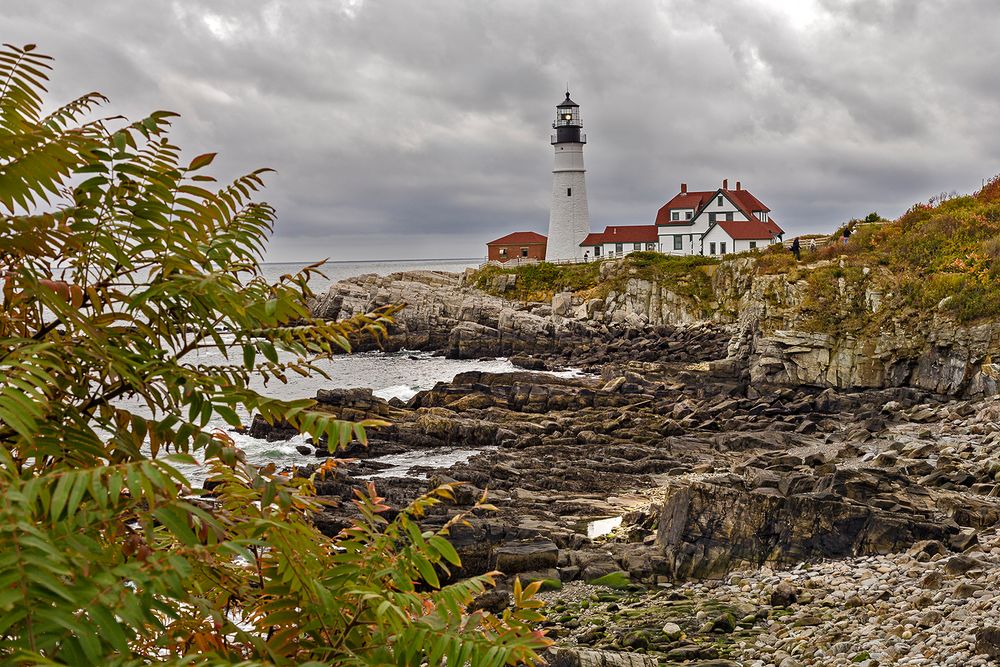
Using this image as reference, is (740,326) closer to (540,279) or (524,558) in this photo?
(540,279)

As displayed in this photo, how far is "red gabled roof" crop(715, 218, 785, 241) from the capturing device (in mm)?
75000

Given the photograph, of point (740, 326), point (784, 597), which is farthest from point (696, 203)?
point (784, 597)

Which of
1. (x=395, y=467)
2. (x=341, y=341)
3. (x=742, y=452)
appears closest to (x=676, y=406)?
(x=742, y=452)

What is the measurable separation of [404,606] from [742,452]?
27.0 metres

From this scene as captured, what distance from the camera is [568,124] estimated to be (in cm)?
8919

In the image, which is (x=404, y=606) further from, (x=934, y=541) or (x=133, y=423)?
(x=934, y=541)

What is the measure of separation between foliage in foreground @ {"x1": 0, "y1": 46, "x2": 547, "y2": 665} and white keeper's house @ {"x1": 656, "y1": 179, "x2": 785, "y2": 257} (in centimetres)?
7343

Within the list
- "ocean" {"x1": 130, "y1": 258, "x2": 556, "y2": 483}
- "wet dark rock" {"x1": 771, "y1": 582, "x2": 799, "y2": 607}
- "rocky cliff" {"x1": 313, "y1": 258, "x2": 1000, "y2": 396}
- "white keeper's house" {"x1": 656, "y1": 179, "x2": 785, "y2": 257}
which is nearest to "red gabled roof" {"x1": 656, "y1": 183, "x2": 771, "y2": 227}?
"white keeper's house" {"x1": 656, "y1": 179, "x2": 785, "y2": 257}

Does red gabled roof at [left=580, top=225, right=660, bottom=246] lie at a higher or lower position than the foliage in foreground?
higher

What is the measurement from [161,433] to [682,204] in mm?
82241

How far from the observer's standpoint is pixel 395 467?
27641 mm

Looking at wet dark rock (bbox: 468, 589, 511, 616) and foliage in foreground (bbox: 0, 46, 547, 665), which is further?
wet dark rock (bbox: 468, 589, 511, 616)

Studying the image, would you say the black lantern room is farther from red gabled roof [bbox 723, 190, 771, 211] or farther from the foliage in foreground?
the foliage in foreground

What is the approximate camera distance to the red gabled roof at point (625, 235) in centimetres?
8312
